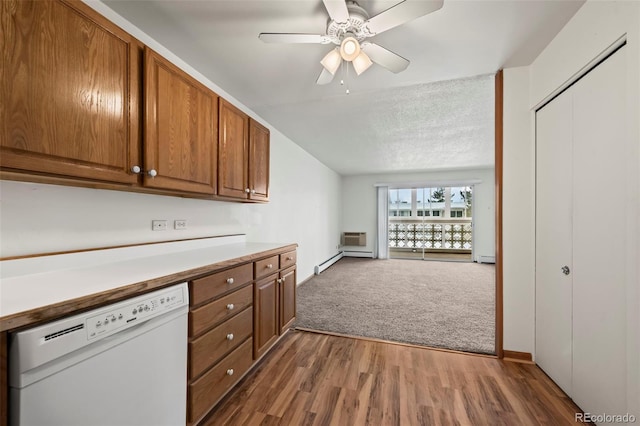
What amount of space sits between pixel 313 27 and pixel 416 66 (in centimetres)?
92

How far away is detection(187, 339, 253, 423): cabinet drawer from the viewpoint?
128 centimetres

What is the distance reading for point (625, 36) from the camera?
1.18m

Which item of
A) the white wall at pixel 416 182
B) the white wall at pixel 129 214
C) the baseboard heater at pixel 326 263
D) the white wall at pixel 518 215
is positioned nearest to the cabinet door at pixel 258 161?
the white wall at pixel 129 214

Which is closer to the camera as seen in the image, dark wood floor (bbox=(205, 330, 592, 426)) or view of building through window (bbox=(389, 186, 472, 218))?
dark wood floor (bbox=(205, 330, 592, 426))

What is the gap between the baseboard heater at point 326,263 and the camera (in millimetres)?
4903

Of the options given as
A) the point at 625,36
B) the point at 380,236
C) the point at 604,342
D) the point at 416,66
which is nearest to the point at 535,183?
the point at 625,36

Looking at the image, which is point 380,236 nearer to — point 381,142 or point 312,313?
point 381,142

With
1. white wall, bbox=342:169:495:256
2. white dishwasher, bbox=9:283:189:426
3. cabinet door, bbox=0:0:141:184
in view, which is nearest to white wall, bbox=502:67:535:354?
white dishwasher, bbox=9:283:189:426

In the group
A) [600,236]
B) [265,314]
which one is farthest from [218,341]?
[600,236]

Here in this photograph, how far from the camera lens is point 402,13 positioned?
1240mm

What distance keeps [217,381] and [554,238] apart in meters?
2.38

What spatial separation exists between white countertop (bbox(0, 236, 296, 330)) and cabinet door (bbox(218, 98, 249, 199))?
2.21ft

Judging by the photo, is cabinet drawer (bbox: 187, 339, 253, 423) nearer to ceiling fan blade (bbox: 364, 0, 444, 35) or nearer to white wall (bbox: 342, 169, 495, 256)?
ceiling fan blade (bbox: 364, 0, 444, 35)

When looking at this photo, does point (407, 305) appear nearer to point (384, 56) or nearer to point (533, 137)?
point (533, 137)
